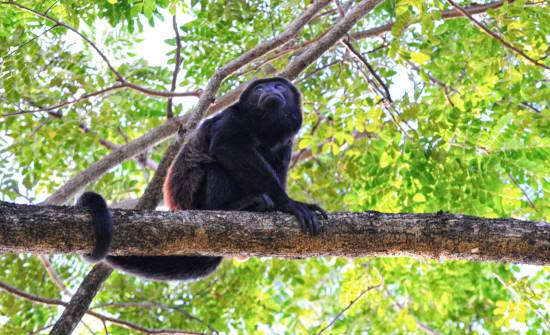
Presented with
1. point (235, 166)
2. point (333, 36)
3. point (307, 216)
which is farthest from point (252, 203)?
point (333, 36)

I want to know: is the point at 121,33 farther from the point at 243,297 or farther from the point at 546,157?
the point at 546,157

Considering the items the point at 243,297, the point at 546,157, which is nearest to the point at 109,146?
the point at 243,297

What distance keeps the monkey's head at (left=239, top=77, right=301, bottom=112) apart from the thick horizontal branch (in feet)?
4.82

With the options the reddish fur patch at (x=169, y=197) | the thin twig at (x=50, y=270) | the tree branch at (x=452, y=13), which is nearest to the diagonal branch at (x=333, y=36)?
the tree branch at (x=452, y=13)

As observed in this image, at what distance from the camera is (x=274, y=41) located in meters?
4.28

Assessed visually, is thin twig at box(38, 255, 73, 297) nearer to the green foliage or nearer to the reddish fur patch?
the green foliage

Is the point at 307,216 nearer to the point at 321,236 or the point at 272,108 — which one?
the point at 321,236

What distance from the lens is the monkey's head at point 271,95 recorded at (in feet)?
13.7

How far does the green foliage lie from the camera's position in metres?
4.29

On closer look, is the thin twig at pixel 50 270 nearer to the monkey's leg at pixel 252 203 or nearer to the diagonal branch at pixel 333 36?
the monkey's leg at pixel 252 203

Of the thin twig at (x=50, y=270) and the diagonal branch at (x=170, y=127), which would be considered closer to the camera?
the diagonal branch at (x=170, y=127)

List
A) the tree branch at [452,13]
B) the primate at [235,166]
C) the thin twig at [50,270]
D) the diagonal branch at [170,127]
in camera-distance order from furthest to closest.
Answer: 1. the tree branch at [452,13]
2. the thin twig at [50,270]
3. the diagonal branch at [170,127]
4. the primate at [235,166]

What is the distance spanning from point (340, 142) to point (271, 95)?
0.81 metres

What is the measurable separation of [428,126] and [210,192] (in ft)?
5.59
